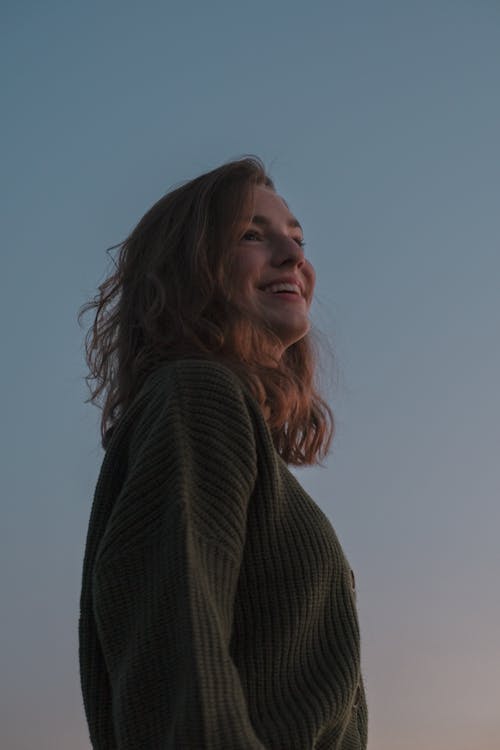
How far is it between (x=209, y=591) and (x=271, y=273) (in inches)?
41.2

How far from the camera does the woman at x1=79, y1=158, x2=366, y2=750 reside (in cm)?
162

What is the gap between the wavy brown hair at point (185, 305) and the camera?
2.29m

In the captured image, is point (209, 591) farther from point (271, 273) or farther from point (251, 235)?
point (251, 235)

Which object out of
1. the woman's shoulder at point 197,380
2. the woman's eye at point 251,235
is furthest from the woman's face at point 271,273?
the woman's shoulder at point 197,380

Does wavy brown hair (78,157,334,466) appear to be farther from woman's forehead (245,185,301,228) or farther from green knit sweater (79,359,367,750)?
green knit sweater (79,359,367,750)

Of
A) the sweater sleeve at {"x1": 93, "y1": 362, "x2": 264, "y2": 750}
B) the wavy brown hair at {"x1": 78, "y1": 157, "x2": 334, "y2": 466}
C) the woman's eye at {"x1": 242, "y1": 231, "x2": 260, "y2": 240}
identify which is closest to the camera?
the sweater sleeve at {"x1": 93, "y1": 362, "x2": 264, "y2": 750}

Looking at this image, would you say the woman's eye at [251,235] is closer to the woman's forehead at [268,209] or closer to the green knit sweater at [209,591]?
the woman's forehead at [268,209]

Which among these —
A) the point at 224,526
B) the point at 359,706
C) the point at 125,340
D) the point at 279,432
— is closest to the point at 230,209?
the point at 125,340

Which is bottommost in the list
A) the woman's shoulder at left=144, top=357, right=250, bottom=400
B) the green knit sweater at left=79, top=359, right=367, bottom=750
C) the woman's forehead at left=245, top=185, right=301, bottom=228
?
the green knit sweater at left=79, top=359, right=367, bottom=750

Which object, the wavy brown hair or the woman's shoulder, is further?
the wavy brown hair

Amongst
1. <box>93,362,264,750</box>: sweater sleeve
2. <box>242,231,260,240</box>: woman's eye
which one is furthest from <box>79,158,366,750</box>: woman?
<box>242,231,260,240</box>: woman's eye

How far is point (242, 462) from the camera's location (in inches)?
72.7

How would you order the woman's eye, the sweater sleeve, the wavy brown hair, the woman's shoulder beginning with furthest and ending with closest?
the woman's eye, the wavy brown hair, the woman's shoulder, the sweater sleeve

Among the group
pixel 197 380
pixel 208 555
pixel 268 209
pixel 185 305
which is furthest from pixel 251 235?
pixel 208 555
